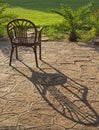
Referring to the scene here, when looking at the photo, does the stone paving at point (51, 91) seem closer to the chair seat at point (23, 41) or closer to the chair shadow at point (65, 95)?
the chair shadow at point (65, 95)

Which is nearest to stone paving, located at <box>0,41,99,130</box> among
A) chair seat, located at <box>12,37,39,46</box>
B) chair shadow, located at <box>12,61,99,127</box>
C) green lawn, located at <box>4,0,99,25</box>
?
chair shadow, located at <box>12,61,99,127</box>

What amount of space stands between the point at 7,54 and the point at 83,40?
240cm

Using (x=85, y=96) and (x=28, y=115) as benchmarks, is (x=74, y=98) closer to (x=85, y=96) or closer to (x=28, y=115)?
(x=85, y=96)

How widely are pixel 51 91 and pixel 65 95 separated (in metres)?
0.30

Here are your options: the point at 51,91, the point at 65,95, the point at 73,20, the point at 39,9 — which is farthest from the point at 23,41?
the point at 39,9

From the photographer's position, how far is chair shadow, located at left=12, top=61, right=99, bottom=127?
4.71 metres

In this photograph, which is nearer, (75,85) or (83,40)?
(75,85)

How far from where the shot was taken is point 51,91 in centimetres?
563

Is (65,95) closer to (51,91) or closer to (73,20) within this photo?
(51,91)

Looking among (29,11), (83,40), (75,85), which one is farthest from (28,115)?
(29,11)

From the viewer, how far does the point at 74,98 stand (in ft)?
17.5

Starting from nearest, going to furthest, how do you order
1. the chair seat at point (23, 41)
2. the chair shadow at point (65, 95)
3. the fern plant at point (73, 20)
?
the chair shadow at point (65, 95)
the chair seat at point (23, 41)
the fern plant at point (73, 20)

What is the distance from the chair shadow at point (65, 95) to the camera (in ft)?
15.5

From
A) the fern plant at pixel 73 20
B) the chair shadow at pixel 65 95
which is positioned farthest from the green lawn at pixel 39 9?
the chair shadow at pixel 65 95
